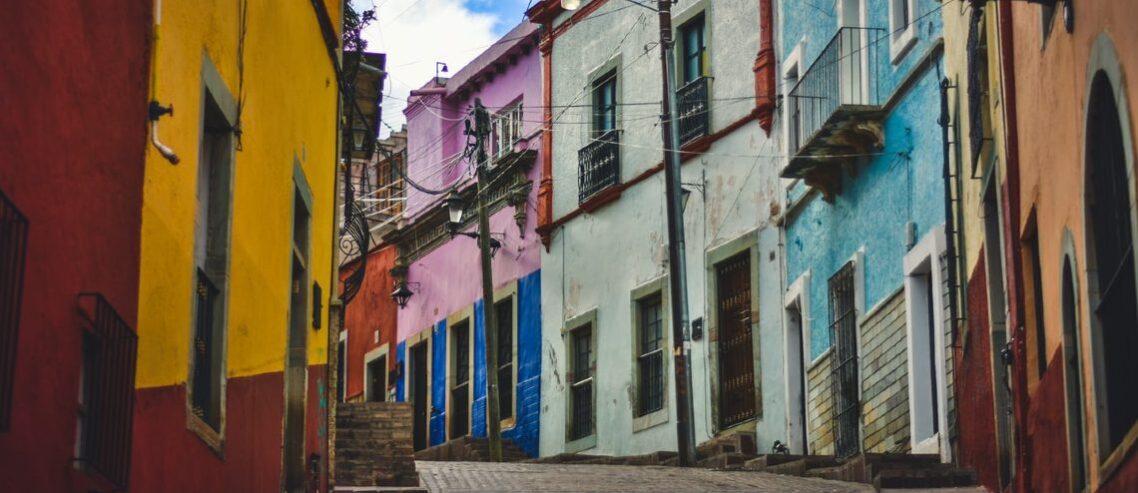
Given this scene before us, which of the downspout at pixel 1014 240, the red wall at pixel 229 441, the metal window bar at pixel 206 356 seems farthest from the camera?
the downspout at pixel 1014 240

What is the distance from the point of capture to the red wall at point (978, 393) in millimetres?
16406

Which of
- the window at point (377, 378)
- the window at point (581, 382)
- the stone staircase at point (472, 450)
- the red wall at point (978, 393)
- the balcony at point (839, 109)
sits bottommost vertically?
the red wall at point (978, 393)

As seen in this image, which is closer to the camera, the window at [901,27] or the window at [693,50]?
the window at [901,27]

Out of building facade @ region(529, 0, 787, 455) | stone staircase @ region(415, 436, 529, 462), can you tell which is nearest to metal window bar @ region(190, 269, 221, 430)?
building facade @ region(529, 0, 787, 455)

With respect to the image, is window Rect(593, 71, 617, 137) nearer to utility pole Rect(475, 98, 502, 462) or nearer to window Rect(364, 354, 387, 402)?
utility pole Rect(475, 98, 502, 462)

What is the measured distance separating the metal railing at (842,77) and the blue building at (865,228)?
0.02 m

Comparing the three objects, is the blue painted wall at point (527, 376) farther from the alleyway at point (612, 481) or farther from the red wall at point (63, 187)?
the red wall at point (63, 187)

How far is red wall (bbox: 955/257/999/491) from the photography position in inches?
646

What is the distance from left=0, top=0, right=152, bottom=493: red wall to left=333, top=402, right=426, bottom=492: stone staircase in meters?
8.20

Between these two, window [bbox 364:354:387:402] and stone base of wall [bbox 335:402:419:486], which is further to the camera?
window [bbox 364:354:387:402]

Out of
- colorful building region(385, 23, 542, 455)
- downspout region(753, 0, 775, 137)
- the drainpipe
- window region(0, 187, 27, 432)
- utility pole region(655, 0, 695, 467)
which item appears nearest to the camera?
window region(0, 187, 27, 432)

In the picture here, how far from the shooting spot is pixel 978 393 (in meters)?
16.9

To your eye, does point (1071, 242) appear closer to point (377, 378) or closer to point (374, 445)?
point (374, 445)

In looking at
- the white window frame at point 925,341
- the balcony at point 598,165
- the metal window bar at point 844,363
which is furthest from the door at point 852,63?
the balcony at point 598,165
